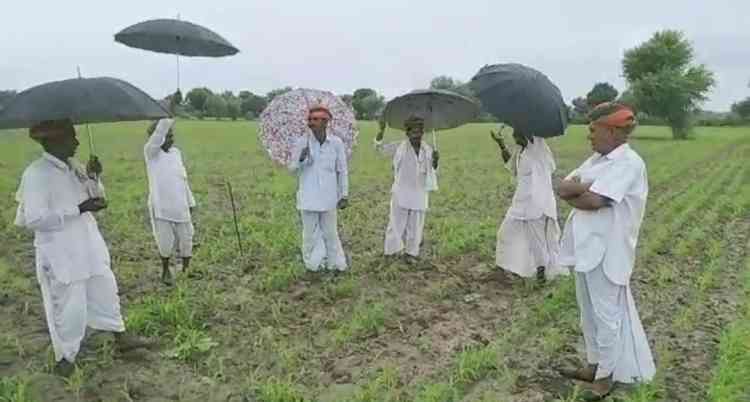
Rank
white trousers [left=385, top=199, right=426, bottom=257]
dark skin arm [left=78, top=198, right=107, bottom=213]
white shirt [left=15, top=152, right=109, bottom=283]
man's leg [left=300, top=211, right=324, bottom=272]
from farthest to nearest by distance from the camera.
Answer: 1. white trousers [left=385, top=199, right=426, bottom=257]
2. man's leg [left=300, top=211, right=324, bottom=272]
3. dark skin arm [left=78, top=198, right=107, bottom=213]
4. white shirt [left=15, top=152, right=109, bottom=283]

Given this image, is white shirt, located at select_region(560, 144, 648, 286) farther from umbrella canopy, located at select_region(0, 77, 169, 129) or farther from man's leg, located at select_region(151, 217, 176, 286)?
man's leg, located at select_region(151, 217, 176, 286)

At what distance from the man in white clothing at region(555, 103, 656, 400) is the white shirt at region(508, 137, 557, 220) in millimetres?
2528

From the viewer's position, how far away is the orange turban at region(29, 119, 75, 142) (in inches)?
181

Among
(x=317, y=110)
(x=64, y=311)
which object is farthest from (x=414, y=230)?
(x=64, y=311)

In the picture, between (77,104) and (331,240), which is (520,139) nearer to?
(331,240)

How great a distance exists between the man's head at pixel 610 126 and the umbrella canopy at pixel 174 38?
3.36 m

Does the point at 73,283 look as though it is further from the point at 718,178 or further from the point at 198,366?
the point at 718,178

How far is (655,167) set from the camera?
799 inches

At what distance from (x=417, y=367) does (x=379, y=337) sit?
65 cm

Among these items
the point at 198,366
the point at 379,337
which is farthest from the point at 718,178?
the point at 198,366

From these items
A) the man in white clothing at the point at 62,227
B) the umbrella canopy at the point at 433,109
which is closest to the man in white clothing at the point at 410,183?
the umbrella canopy at the point at 433,109

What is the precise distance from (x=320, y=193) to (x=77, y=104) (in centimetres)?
322

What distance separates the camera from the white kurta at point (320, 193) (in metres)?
7.04

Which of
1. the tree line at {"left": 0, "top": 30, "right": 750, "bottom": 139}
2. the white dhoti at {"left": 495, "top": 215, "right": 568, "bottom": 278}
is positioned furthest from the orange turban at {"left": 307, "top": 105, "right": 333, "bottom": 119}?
the tree line at {"left": 0, "top": 30, "right": 750, "bottom": 139}
